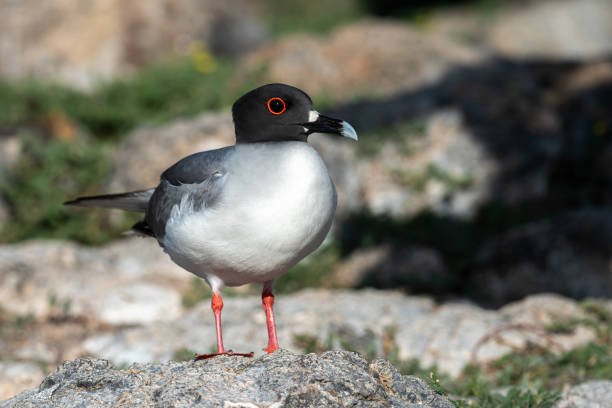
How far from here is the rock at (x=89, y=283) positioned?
6.20 metres

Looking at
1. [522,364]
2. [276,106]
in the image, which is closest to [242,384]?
[276,106]

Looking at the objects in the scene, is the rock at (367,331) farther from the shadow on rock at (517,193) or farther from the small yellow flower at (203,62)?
the small yellow flower at (203,62)

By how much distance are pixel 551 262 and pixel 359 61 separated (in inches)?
220

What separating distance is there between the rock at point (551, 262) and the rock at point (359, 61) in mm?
4314

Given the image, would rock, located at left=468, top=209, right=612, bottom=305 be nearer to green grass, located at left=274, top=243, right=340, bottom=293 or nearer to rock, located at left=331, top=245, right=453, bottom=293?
rock, located at left=331, top=245, right=453, bottom=293

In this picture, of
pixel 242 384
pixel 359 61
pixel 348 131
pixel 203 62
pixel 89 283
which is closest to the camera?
pixel 242 384

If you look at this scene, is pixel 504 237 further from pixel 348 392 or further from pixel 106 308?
pixel 348 392

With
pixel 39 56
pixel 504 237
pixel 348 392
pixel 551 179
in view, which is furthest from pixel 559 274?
pixel 39 56

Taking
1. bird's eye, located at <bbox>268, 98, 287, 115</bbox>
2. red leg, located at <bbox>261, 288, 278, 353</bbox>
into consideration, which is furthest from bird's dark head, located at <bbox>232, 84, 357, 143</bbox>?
red leg, located at <bbox>261, 288, 278, 353</bbox>

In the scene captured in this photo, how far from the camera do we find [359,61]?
11.5 metres

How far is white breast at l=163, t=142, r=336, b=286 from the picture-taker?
314cm

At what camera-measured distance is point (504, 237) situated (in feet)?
23.8

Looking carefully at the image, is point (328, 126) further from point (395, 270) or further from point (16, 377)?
point (395, 270)

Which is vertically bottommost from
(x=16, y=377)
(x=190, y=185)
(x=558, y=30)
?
(x=16, y=377)
